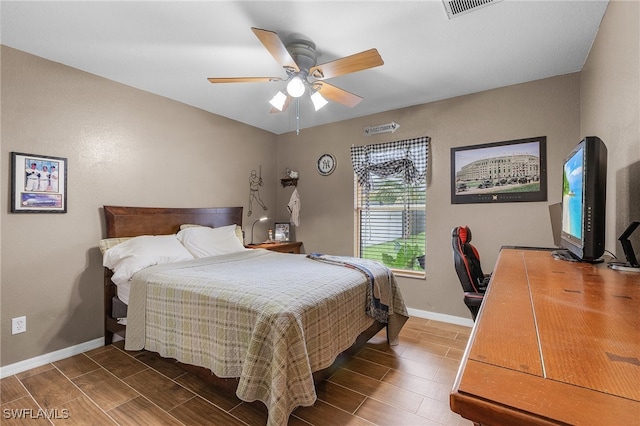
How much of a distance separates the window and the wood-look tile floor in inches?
55.4

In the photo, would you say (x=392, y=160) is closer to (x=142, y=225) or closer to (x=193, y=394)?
(x=142, y=225)

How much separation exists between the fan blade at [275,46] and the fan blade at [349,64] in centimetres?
18

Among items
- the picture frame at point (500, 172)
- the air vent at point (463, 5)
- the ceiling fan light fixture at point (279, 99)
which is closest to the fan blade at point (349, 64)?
the ceiling fan light fixture at point (279, 99)

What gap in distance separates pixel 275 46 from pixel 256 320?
1.71 metres

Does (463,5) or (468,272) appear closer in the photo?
(463,5)

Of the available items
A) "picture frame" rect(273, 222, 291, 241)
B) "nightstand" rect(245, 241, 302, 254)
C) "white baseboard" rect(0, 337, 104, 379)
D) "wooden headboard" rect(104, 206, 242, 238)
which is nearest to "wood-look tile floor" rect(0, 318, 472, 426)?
"white baseboard" rect(0, 337, 104, 379)

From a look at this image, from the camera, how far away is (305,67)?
2428mm

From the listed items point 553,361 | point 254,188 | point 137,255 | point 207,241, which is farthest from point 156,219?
point 553,361

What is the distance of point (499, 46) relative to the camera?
2387 millimetres

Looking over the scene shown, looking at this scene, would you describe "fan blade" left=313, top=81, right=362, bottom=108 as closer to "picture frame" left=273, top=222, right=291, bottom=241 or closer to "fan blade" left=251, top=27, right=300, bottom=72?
"fan blade" left=251, top=27, right=300, bottom=72

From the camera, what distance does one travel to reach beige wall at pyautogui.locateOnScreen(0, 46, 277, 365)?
Result: 2.37m

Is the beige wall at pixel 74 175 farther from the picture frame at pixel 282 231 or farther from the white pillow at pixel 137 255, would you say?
the picture frame at pixel 282 231

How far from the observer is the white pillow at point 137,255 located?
251 cm

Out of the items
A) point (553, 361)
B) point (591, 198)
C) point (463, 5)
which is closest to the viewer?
point (553, 361)
